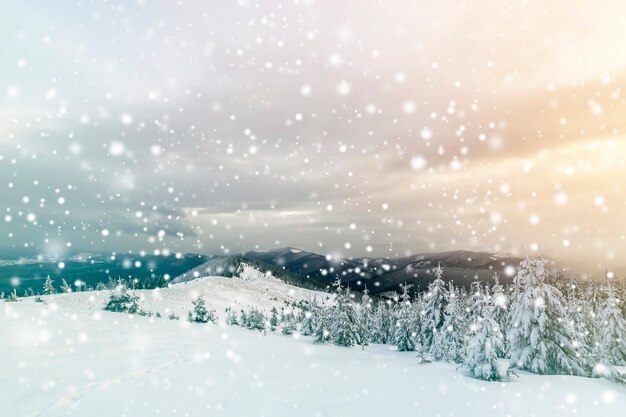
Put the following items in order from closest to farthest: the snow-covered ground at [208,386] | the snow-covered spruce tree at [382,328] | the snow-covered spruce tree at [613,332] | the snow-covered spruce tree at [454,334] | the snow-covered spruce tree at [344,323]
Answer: the snow-covered ground at [208,386] < the snow-covered spruce tree at [454,334] < the snow-covered spruce tree at [613,332] < the snow-covered spruce tree at [344,323] < the snow-covered spruce tree at [382,328]

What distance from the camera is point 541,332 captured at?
25406mm

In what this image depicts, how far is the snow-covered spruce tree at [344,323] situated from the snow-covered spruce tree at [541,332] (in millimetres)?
22582

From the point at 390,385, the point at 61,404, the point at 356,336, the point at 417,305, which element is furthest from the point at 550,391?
the point at 417,305

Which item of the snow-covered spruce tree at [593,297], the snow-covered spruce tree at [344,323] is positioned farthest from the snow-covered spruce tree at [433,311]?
the snow-covered spruce tree at [593,297]

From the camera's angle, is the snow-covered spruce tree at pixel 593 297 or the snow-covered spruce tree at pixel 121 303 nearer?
the snow-covered spruce tree at pixel 121 303

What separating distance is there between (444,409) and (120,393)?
10.5m

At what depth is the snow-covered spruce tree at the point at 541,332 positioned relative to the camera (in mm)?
24906

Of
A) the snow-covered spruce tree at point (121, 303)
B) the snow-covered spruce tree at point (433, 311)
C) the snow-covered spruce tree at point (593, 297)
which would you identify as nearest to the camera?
the snow-covered spruce tree at point (433, 311)

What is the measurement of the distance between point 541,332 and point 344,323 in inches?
983

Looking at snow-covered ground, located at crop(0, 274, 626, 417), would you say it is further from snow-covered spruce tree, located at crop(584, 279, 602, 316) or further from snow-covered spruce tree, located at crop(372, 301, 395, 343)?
snow-covered spruce tree, located at crop(372, 301, 395, 343)

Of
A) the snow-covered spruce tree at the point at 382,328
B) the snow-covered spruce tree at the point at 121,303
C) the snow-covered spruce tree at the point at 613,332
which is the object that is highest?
the snow-covered spruce tree at the point at 121,303

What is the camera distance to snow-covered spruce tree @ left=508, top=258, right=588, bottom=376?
981 inches

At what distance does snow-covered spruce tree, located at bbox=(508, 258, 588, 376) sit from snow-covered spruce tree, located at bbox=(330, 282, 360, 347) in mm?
22582

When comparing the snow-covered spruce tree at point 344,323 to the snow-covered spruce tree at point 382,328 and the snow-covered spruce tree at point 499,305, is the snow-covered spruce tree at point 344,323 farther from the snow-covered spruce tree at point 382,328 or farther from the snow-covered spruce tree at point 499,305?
the snow-covered spruce tree at point 382,328
